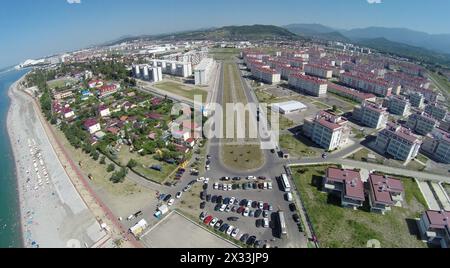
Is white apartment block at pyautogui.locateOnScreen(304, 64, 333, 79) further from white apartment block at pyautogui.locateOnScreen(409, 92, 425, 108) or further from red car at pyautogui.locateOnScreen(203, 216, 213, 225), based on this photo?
red car at pyautogui.locateOnScreen(203, 216, 213, 225)

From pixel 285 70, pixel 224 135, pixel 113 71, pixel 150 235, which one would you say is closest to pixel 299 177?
pixel 224 135

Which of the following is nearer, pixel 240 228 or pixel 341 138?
pixel 240 228

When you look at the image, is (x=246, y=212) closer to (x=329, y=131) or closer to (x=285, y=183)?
(x=285, y=183)

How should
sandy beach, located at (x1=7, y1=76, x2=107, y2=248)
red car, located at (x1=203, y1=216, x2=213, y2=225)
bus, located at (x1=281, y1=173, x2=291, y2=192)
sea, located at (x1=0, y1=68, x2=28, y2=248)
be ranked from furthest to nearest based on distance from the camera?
1. bus, located at (x1=281, y1=173, x2=291, y2=192)
2. sea, located at (x1=0, y1=68, x2=28, y2=248)
3. red car, located at (x1=203, y1=216, x2=213, y2=225)
4. sandy beach, located at (x1=7, y1=76, x2=107, y2=248)

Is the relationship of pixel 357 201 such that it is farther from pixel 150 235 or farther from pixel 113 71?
pixel 113 71

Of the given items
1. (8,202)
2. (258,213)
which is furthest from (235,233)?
(8,202)

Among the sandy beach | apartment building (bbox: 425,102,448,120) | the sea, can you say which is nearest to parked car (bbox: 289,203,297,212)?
the sandy beach
